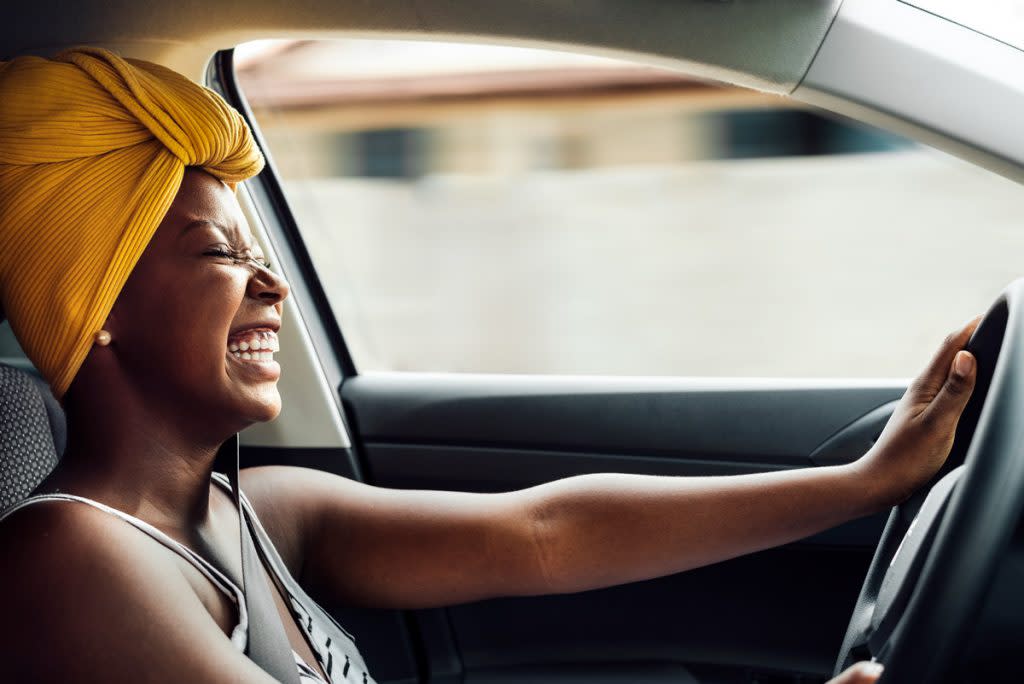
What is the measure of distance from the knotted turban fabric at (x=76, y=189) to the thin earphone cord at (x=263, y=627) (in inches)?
10.2

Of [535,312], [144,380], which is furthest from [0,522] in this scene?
[535,312]

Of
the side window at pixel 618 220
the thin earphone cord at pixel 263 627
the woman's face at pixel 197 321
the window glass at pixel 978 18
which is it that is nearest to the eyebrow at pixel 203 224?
the woman's face at pixel 197 321

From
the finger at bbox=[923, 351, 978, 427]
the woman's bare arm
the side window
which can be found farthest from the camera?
the side window

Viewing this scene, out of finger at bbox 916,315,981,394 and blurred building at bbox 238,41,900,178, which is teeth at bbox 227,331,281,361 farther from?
blurred building at bbox 238,41,900,178

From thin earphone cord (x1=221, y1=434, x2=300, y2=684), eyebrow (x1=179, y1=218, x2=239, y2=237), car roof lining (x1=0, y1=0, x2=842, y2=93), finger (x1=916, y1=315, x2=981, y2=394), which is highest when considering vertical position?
car roof lining (x1=0, y1=0, x2=842, y2=93)

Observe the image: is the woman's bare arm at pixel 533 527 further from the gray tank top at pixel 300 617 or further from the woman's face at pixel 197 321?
the woman's face at pixel 197 321

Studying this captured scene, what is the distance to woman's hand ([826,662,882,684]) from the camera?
3.54 feet

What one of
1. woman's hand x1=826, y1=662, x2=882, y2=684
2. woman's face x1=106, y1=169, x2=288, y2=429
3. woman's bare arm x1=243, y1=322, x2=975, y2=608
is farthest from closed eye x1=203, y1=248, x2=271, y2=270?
woman's hand x1=826, y1=662, x2=882, y2=684

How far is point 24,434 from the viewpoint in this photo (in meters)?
1.44

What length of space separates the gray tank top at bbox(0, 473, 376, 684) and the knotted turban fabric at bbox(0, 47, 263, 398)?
235 mm

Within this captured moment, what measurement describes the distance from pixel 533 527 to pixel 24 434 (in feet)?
2.18

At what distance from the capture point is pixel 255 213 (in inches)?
79.4

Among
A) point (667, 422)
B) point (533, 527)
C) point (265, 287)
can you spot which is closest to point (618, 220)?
point (667, 422)

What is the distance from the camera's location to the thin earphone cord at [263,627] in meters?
1.25
